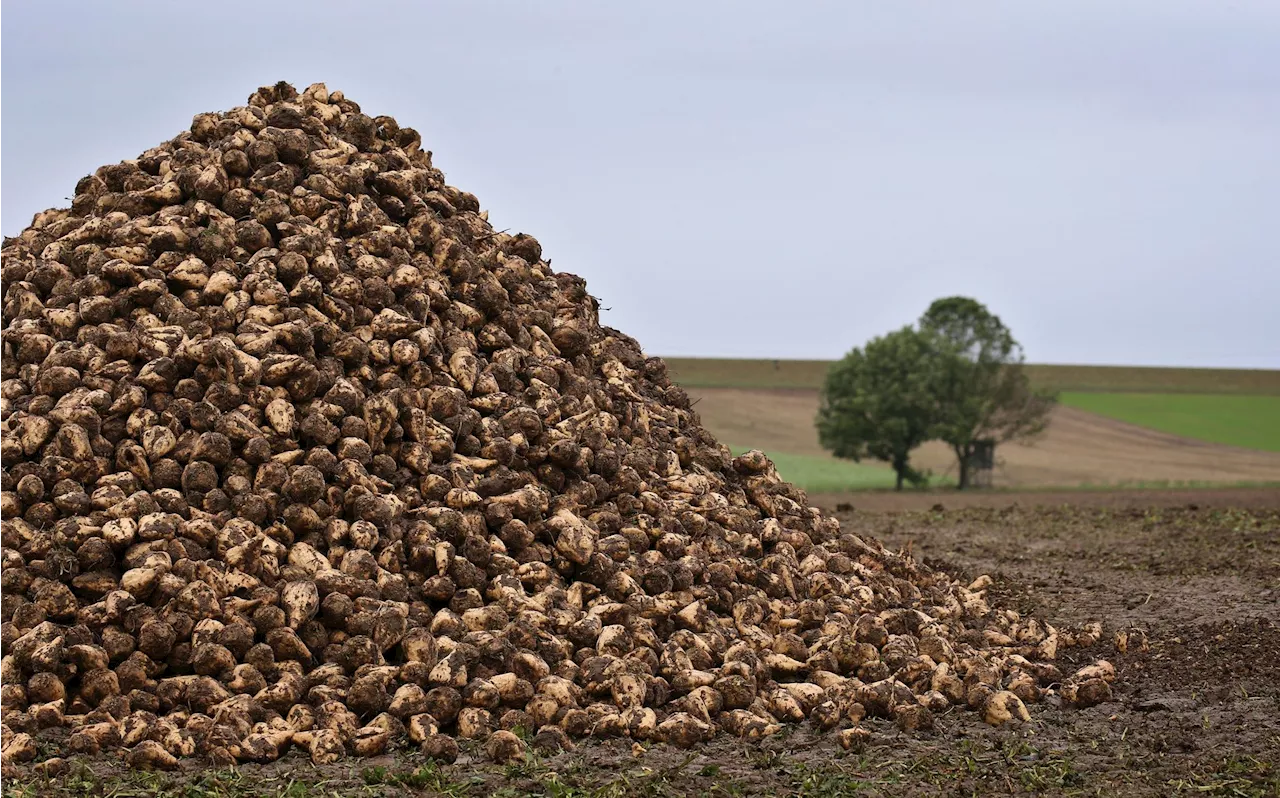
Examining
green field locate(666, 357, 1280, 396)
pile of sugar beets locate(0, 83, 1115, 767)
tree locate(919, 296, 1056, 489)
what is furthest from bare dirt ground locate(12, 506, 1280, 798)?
green field locate(666, 357, 1280, 396)

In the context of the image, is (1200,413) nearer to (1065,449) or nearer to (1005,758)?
(1065,449)

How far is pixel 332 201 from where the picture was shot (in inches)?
331

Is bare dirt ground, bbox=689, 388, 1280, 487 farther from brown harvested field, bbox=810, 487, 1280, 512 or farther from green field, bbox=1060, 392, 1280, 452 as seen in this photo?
brown harvested field, bbox=810, 487, 1280, 512

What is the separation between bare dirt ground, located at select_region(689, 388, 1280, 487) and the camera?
38.6m

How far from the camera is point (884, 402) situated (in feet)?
104

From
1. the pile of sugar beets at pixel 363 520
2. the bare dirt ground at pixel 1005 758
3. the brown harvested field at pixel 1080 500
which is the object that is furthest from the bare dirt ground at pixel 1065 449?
the pile of sugar beets at pixel 363 520

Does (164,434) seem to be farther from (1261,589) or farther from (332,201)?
(1261,589)

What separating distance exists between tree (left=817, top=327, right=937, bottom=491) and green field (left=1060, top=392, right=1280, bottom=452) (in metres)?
21.1

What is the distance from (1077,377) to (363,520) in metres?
66.6

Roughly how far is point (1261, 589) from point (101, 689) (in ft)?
29.0

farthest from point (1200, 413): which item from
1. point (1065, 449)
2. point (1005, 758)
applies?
point (1005, 758)

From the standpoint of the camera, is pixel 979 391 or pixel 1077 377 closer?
pixel 979 391

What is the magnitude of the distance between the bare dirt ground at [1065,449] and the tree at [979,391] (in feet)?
10.8

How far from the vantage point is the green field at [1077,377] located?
61.6m
